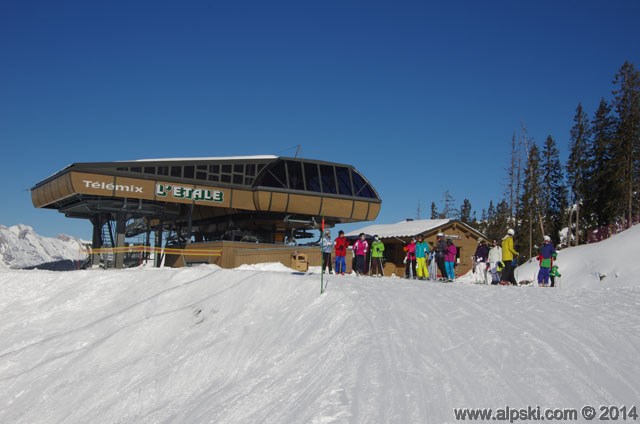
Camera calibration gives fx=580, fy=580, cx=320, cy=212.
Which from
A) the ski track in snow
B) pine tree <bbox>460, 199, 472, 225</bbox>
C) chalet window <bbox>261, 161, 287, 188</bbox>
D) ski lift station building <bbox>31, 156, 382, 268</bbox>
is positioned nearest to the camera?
the ski track in snow

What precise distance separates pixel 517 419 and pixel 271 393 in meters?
3.46

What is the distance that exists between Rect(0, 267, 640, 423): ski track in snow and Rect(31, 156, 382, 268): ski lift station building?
13613 millimetres

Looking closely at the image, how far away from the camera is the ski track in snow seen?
7574mm

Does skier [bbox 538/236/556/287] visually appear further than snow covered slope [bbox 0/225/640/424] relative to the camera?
Yes

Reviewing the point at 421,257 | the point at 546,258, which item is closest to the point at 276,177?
the point at 421,257

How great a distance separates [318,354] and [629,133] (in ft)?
162

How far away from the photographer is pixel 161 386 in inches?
450

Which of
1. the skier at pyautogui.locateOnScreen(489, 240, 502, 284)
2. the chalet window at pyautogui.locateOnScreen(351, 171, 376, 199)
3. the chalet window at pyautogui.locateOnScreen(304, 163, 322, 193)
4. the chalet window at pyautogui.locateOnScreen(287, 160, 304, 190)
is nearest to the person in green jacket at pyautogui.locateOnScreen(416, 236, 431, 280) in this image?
the skier at pyautogui.locateOnScreen(489, 240, 502, 284)

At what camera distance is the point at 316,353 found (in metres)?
9.73

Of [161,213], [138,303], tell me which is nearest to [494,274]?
[138,303]

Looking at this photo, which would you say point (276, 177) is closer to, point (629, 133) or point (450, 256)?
point (450, 256)

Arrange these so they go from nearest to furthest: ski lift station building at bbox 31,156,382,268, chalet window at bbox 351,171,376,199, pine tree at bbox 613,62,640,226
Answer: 1. ski lift station building at bbox 31,156,382,268
2. chalet window at bbox 351,171,376,199
3. pine tree at bbox 613,62,640,226

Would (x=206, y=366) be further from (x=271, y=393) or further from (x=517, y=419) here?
(x=517, y=419)

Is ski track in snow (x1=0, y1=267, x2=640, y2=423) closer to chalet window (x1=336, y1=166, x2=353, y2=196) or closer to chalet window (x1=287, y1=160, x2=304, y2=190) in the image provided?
chalet window (x1=287, y1=160, x2=304, y2=190)
